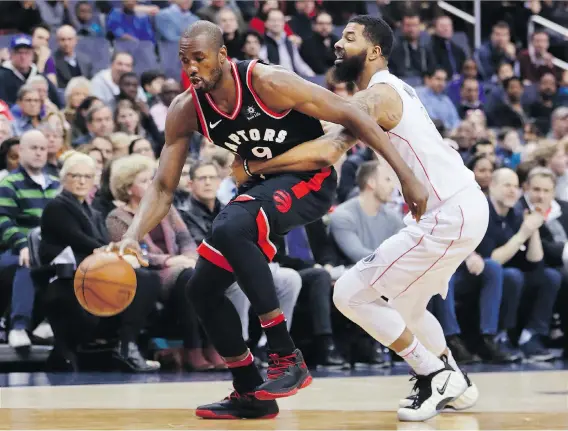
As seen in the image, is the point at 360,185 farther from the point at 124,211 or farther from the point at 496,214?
the point at 124,211

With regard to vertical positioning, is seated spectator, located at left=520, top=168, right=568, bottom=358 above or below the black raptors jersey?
below

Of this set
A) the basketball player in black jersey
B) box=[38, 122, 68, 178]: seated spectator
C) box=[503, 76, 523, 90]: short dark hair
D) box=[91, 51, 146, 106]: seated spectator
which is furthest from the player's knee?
box=[503, 76, 523, 90]: short dark hair

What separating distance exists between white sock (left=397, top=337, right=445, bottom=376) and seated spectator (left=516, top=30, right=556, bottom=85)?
10.6 meters

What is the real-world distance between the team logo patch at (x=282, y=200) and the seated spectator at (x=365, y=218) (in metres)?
3.76

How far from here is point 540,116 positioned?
1490 centimetres

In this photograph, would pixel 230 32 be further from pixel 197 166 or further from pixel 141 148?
pixel 197 166

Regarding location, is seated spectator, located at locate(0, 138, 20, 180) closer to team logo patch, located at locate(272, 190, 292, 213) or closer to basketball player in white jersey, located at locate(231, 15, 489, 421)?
basketball player in white jersey, located at locate(231, 15, 489, 421)

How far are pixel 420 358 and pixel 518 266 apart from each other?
4390 mm

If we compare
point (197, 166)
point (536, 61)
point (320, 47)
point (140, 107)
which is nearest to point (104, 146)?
point (197, 166)

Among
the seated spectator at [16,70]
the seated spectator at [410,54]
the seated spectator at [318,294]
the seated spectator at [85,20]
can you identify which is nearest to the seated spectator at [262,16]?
the seated spectator at [410,54]

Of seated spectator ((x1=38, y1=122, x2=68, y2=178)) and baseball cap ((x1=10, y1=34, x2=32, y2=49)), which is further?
baseball cap ((x1=10, y1=34, x2=32, y2=49))

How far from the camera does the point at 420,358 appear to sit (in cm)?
573

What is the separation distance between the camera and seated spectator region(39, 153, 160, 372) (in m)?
8.12

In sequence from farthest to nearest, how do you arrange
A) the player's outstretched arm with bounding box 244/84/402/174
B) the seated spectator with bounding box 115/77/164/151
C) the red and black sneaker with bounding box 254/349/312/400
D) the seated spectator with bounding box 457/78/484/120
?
the seated spectator with bounding box 457/78/484/120
the seated spectator with bounding box 115/77/164/151
the player's outstretched arm with bounding box 244/84/402/174
the red and black sneaker with bounding box 254/349/312/400
